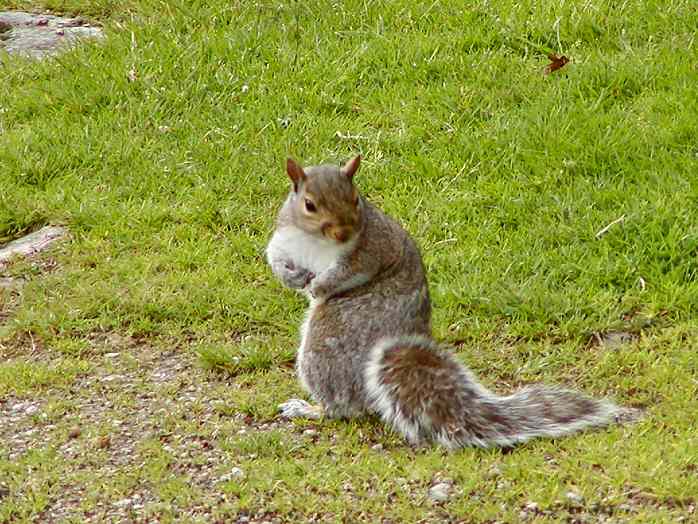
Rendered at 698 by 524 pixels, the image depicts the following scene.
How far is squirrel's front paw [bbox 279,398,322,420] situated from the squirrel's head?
0.55 m

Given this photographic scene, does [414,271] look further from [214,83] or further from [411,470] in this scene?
[214,83]

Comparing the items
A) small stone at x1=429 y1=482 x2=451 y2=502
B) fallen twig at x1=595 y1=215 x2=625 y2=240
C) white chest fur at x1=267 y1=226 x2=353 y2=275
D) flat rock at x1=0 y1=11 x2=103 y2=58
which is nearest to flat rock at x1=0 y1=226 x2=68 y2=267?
white chest fur at x1=267 y1=226 x2=353 y2=275

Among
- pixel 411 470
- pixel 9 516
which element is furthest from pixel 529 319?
pixel 9 516

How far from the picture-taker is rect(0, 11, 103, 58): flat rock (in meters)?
7.30

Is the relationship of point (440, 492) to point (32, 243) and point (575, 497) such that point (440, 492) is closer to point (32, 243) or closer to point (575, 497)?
point (575, 497)

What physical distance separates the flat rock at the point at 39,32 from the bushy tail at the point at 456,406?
12.3ft

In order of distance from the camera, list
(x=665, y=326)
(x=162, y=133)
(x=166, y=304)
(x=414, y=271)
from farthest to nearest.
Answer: (x=162, y=133) → (x=166, y=304) → (x=665, y=326) → (x=414, y=271)

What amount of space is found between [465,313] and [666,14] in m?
2.46

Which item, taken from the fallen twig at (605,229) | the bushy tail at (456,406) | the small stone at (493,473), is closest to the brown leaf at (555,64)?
the fallen twig at (605,229)

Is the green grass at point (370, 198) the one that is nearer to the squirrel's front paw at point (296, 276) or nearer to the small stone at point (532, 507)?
the small stone at point (532, 507)

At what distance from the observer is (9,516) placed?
3.81m

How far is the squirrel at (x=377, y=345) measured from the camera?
3.99 metres

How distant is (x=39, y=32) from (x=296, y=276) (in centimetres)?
377

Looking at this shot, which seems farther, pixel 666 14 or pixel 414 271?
pixel 666 14
